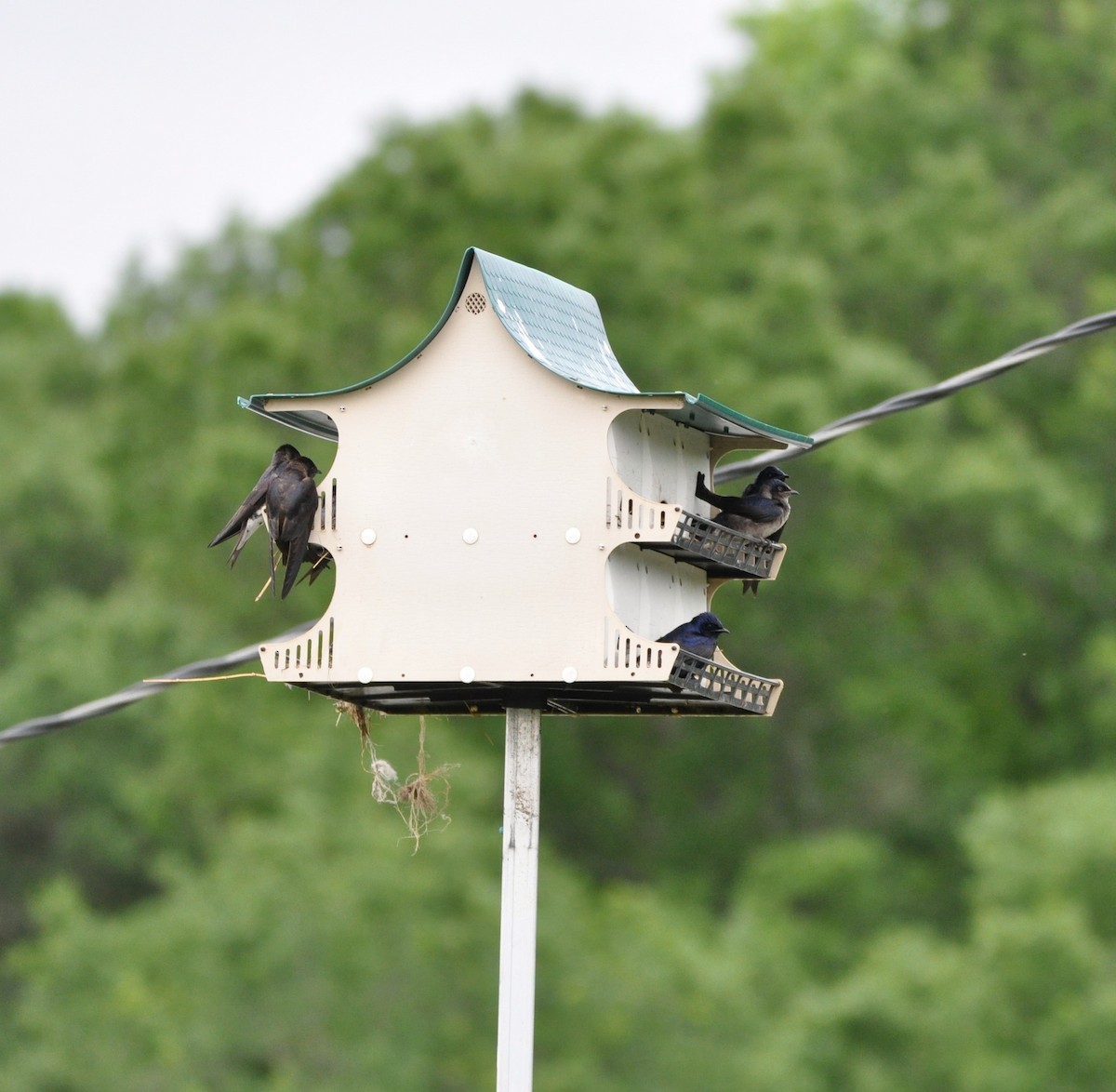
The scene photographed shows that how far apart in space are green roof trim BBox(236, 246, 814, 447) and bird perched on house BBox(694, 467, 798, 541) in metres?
0.17

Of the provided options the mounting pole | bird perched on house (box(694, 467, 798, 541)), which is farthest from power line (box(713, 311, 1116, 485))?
the mounting pole

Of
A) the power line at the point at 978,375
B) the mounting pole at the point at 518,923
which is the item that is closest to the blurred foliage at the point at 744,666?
the power line at the point at 978,375

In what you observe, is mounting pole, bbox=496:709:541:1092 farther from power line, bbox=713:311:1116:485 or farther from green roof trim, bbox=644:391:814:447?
power line, bbox=713:311:1116:485

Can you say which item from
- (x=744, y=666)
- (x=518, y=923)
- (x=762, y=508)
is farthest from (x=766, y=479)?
(x=744, y=666)

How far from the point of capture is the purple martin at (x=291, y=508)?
6.26 m

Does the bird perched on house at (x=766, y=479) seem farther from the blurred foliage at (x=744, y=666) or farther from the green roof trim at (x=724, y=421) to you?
the blurred foliage at (x=744, y=666)

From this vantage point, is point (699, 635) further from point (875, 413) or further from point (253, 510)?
point (253, 510)

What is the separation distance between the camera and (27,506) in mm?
29391

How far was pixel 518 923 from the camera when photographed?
5.87 meters

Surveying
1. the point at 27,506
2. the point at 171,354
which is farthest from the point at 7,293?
the point at 171,354

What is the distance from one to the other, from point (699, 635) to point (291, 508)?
1125 millimetres

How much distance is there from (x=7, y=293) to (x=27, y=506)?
1266cm

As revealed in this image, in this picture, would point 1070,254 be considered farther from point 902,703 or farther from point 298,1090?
point 298,1090

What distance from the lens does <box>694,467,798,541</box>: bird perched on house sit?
6836 millimetres
